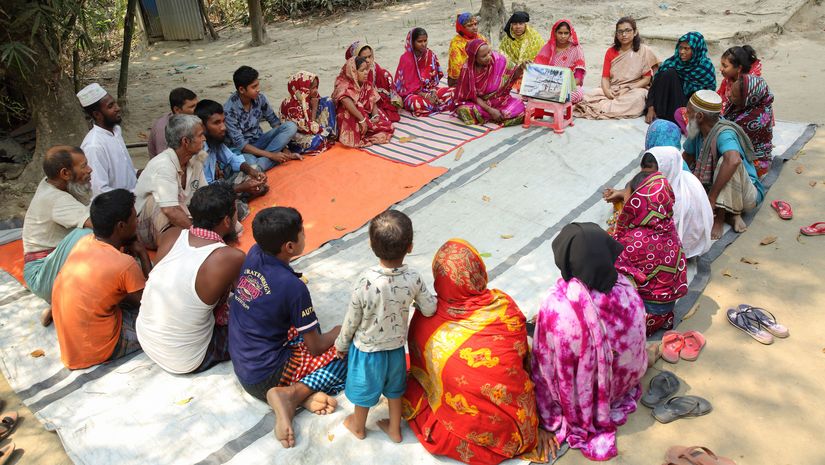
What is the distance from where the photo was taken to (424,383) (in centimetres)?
295

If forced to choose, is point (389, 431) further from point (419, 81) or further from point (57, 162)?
point (419, 81)

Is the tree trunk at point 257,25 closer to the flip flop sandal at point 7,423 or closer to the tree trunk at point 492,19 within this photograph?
the tree trunk at point 492,19

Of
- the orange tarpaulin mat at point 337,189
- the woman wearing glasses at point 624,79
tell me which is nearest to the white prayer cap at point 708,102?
the woman wearing glasses at point 624,79

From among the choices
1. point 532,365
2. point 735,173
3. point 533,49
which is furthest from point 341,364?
point 533,49

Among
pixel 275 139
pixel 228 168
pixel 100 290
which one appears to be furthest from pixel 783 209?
pixel 100 290

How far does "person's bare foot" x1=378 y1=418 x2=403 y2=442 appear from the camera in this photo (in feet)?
9.72

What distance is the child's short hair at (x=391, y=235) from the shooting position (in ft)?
8.71

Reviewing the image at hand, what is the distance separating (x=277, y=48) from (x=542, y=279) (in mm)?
9665

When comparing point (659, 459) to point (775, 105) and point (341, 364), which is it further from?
point (775, 105)

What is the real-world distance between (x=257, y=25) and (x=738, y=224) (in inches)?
420

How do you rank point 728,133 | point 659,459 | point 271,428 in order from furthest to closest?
point 728,133, point 271,428, point 659,459

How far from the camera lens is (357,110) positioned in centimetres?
648

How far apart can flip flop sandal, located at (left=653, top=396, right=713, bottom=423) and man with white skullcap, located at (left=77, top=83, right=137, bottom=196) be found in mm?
4354

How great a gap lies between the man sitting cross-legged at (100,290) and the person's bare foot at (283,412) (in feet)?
3.60
